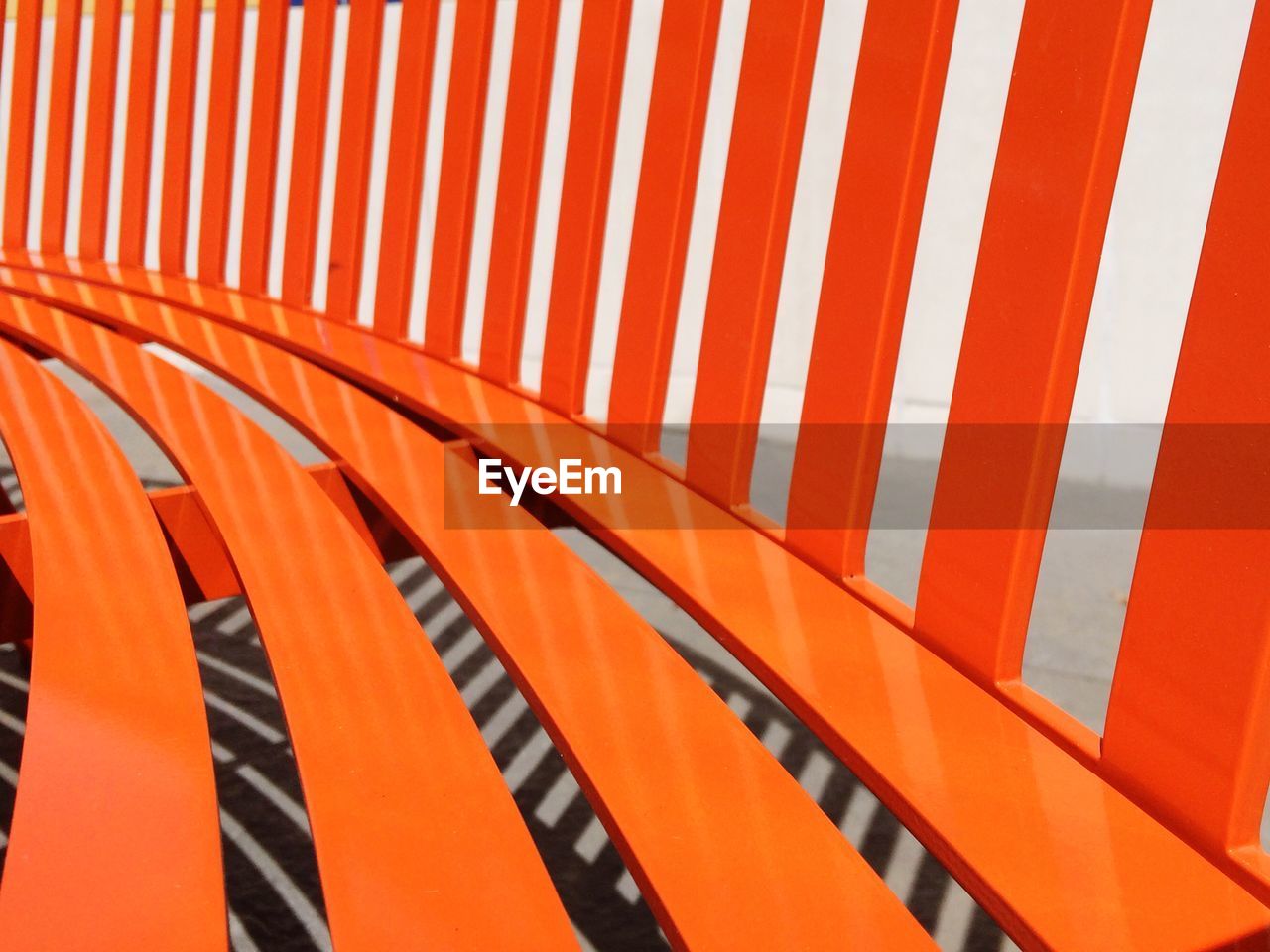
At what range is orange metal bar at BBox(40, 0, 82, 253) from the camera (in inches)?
94.2

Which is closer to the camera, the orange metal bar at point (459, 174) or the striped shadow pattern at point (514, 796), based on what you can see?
the striped shadow pattern at point (514, 796)

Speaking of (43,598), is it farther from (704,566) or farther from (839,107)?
(839,107)

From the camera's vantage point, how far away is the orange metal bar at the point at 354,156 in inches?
74.6

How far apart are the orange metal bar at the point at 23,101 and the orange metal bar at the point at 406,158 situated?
0.97m

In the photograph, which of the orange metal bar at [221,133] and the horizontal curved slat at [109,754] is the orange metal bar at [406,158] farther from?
the horizontal curved slat at [109,754]

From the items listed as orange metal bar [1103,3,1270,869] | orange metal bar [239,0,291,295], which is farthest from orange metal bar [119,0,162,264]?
orange metal bar [1103,3,1270,869]

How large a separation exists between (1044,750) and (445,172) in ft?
4.11

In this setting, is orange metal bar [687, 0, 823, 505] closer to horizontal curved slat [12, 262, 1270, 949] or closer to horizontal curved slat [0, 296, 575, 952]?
horizontal curved slat [12, 262, 1270, 949]

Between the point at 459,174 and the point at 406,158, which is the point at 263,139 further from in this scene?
the point at 459,174

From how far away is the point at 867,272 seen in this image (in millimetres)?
1067

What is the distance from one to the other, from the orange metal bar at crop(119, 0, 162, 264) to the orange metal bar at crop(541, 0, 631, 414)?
1.10 m

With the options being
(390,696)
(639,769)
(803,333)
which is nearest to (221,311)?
(390,696)

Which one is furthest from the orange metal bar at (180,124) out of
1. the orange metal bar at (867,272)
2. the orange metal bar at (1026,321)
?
the orange metal bar at (1026,321)

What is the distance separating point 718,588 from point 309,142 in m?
1.32
